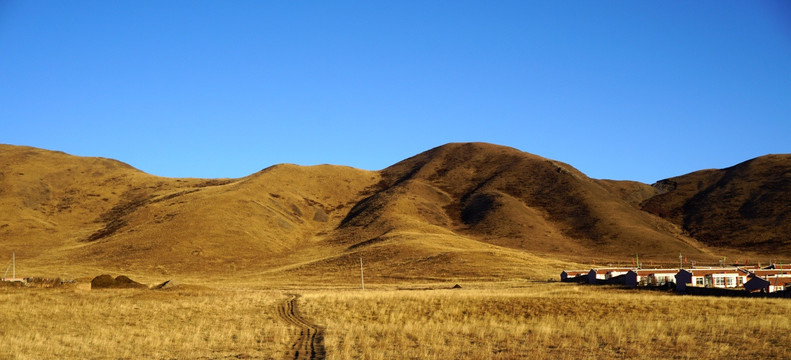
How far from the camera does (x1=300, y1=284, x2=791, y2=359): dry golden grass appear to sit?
75.6 feet

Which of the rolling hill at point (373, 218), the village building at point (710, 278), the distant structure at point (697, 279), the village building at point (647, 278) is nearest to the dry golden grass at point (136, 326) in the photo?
the village building at point (647, 278)

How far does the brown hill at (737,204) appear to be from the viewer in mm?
132125

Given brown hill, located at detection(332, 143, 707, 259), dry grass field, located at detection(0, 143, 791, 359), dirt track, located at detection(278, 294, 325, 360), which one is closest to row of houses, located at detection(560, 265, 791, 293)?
dry grass field, located at detection(0, 143, 791, 359)

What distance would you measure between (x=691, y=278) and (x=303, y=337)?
46.2 meters

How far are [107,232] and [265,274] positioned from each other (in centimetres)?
4833

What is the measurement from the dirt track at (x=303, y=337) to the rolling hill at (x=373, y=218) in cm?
4637

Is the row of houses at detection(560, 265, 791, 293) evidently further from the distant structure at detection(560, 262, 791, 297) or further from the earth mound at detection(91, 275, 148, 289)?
the earth mound at detection(91, 275, 148, 289)

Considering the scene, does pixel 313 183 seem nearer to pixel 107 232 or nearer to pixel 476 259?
pixel 107 232

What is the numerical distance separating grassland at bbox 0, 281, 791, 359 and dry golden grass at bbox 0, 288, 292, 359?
6 cm

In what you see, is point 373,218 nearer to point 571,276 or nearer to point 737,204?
point 571,276

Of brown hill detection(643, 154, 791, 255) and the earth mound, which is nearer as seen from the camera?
the earth mound

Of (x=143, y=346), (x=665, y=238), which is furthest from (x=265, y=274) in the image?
(x=665, y=238)

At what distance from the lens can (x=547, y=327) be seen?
99.3 ft

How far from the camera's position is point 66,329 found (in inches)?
1157
